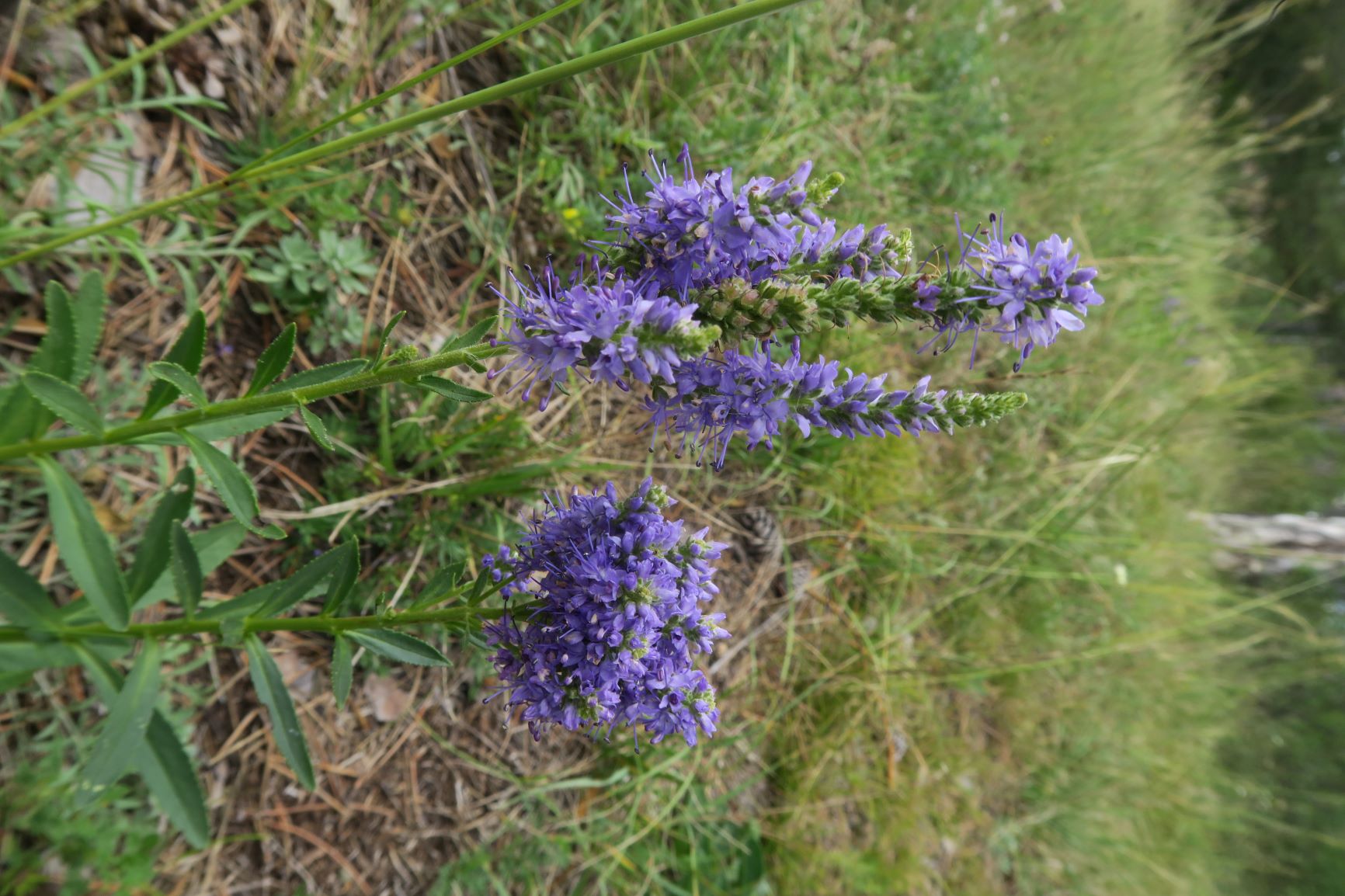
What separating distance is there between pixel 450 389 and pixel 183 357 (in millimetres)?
923

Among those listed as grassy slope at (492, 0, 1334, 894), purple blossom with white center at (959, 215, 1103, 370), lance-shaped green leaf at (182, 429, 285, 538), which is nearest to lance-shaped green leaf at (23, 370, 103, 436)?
lance-shaped green leaf at (182, 429, 285, 538)

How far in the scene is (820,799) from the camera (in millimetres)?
4414

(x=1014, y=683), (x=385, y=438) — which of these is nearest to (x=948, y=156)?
(x=1014, y=683)

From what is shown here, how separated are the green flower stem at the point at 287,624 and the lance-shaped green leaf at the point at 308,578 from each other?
5cm

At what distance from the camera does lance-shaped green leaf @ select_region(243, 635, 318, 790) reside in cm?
200

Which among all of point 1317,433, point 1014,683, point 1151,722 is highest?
point 1014,683

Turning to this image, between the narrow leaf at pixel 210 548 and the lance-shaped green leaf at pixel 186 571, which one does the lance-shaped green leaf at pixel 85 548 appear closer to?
the lance-shaped green leaf at pixel 186 571

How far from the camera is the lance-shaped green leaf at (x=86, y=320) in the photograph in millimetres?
2086

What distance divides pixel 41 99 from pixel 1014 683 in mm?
6281

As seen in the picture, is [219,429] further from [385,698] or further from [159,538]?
[385,698]

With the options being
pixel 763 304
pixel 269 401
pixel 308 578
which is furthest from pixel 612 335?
pixel 308 578

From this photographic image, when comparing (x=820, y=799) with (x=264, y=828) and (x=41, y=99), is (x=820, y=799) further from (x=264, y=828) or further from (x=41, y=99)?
(x=41, y=99)

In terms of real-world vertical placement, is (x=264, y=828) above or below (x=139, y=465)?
below

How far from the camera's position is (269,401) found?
1694 millimetres
